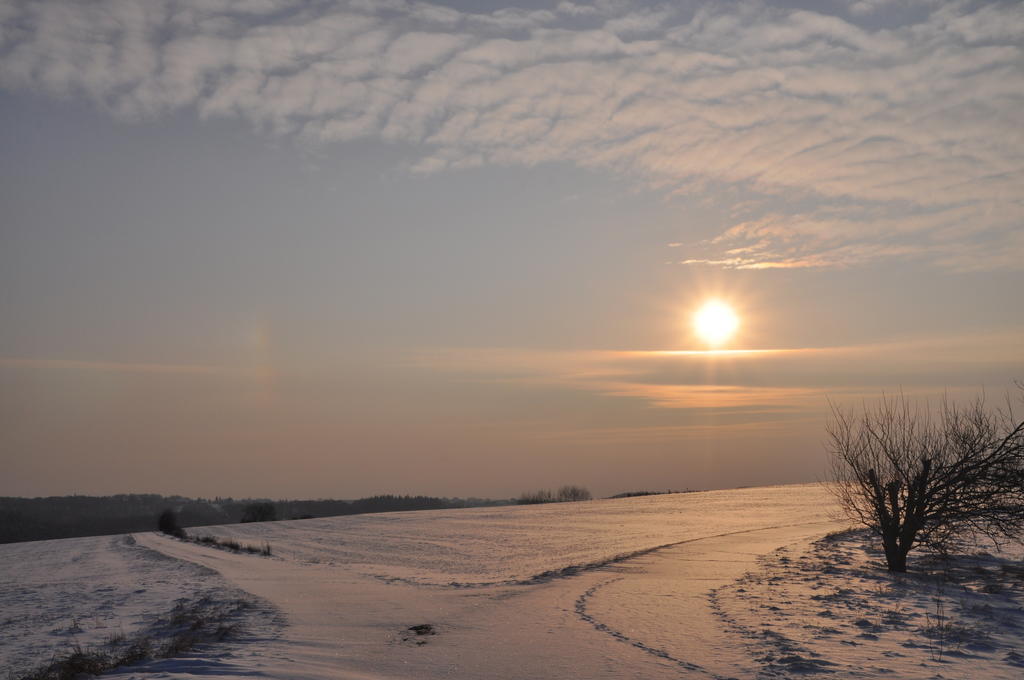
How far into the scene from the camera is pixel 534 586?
1927 cm

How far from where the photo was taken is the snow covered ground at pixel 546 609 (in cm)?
1114

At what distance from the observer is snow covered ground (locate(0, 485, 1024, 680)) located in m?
11.1

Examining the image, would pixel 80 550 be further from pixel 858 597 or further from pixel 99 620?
pixel 858 597

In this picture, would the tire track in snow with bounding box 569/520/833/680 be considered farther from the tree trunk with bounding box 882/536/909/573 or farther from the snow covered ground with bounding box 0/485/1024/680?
the tree trunk with bounding box 882/536/909/573

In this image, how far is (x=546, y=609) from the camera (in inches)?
617

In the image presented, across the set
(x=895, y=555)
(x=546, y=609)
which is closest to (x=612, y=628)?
(x=546, y=609)

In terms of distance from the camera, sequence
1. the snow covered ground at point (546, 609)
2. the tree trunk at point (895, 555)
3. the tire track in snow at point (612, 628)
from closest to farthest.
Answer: the tire track in snow at point (612, 628), the snow covered ground at point (546, 609), the tree trunk at point (895, 555)

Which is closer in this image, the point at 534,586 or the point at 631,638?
the point at 631,638

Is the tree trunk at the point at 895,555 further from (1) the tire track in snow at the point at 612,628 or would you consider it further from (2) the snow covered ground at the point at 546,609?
(1) the tire track in snow at the point at 612,628

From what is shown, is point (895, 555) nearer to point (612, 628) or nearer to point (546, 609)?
point (546, 609)

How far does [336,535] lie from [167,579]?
66.0ft

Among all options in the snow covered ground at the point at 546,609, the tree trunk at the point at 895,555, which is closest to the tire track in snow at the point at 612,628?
the snow covered ground at the point at 546,609

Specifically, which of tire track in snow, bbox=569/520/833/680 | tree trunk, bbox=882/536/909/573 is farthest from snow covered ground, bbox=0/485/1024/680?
tree trunk, bbox=882/536/909/573

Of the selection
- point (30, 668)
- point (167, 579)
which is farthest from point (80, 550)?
point (30, 668)
